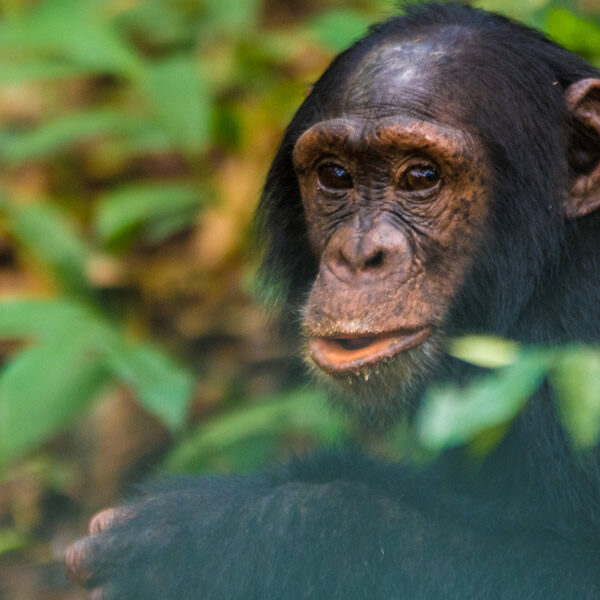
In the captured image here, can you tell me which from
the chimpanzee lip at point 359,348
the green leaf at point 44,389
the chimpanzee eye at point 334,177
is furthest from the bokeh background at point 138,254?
the chimpanzee lip at point 359,348

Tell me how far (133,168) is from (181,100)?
1278 millimetres

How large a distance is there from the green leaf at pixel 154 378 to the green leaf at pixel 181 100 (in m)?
1.60

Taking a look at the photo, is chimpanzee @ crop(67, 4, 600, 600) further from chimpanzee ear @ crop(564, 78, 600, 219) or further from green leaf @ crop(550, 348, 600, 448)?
green leaf @ crop(550, 348, 600, 448)

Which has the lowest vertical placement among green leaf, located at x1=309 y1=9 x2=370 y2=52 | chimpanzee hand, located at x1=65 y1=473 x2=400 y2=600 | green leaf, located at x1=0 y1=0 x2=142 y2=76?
chimpanzee hand, located at x1=65 y1=473 x2=400 y2=600

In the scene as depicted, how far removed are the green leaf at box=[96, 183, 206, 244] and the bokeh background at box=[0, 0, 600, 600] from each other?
0.5 inches

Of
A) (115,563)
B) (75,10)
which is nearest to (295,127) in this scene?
(115,563)

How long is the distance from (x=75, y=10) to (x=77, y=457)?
2.86m

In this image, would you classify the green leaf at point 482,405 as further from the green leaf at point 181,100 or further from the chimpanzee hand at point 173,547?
the green leaf at point 181,100

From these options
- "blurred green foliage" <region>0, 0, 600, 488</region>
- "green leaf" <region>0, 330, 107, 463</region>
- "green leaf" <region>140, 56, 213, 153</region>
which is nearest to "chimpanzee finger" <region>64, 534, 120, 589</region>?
"blurred green foliage" <region>0, 0, 600, 488</region>

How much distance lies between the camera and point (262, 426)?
192 inches

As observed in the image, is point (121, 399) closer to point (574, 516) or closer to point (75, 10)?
point (75, 10)

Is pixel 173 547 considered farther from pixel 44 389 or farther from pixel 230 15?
pixel 230 15

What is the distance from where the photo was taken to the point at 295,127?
12.3 feet

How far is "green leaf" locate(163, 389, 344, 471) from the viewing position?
4844 mm
